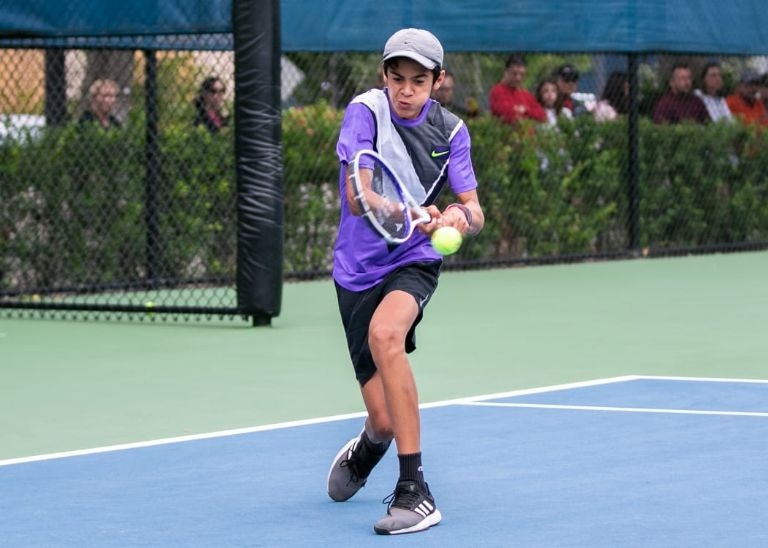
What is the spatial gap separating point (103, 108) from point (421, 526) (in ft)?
28.8

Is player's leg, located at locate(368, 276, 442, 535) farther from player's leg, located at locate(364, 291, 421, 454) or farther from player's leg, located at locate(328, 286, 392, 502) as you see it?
player's leg, located at locate(328, 286, 392, 502)

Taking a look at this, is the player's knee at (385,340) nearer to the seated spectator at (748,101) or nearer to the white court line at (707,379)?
the white court line at (707,379)

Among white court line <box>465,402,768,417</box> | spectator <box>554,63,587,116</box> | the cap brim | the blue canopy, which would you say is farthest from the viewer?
spectator <box>554,63,587,116</box>

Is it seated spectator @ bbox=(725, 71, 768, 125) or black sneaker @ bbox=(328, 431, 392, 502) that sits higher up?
seated spectator @ bbox=(725, 71, 768, 125)

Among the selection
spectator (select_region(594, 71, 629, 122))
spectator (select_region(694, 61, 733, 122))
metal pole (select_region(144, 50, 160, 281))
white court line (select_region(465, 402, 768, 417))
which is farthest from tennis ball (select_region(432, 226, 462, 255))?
spectator (select_region(694, 61, 733, 122))

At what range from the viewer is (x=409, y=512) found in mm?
5227

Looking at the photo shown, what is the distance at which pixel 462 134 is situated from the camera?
228 inches

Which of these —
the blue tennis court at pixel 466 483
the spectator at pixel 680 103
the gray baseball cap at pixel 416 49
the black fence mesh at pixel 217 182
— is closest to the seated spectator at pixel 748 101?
the black fence mesh at pixel 217 182

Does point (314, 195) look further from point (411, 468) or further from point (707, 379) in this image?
point (411, 468)

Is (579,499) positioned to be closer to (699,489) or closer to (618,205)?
(699,489)

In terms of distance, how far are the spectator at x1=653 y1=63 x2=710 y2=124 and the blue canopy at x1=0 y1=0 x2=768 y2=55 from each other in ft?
3.06

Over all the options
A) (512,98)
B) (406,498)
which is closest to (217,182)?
(512,98)

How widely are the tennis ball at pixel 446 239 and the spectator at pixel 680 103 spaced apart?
1182 cm

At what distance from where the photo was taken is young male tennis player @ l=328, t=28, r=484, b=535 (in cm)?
537
